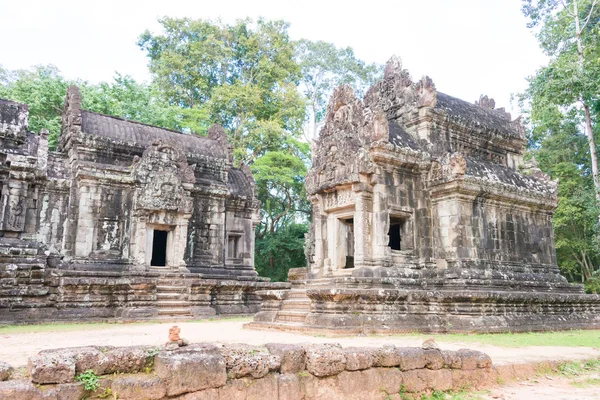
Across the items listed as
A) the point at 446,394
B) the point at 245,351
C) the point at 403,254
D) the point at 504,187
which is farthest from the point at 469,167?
the point at 245,351

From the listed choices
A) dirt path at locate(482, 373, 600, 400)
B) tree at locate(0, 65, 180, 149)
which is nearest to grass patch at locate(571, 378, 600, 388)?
dirt path at locate(482, 373, 600, 400)

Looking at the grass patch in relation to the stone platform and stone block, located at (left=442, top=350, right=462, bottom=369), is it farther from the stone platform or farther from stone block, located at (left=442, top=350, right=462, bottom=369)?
the stone platform

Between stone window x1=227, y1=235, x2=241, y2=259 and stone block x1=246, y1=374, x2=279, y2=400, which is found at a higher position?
stone window x1=227, y1=235, x2=241, y2=259

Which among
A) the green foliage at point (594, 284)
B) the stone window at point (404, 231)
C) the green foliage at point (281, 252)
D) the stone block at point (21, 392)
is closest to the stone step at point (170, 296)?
the stone window at point (404, 231)

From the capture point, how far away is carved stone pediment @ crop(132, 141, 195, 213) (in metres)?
17.8

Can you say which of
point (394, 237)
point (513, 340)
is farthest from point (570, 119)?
point (513, 340)

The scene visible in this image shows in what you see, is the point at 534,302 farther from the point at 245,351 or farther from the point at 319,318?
the point at 245,351

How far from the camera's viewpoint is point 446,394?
5.85 metres

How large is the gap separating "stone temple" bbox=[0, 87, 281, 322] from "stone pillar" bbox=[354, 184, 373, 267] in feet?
17.6

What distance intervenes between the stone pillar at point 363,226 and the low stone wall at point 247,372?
578 cm

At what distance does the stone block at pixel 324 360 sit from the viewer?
519 centimetres

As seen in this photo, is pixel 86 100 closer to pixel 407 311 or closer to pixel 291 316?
pixel 291 316

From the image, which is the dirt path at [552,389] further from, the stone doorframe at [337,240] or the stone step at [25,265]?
the stone step at [25,265]

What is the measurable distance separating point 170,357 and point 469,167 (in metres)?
11.7
